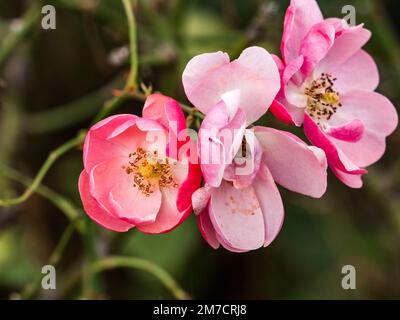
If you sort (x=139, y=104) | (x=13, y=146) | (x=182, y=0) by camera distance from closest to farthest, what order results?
(x=182, y=0)
(x=13, y=146)
(x=139, y=104)

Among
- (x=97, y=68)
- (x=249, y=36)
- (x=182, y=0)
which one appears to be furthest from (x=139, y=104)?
(x=249, y=36)

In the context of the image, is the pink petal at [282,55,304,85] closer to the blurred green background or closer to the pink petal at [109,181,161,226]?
the pink petal at [109,181,161,226]

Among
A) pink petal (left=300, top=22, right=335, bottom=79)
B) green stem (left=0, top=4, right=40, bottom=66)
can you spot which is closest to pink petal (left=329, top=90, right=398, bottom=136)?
pink petal (left=300, top=22, right=335, bottom=79)

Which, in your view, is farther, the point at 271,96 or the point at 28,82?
the point at 28,82

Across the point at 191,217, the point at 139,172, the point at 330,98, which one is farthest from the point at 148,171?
the point at 191,217

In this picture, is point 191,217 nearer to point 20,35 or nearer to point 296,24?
point 20,35

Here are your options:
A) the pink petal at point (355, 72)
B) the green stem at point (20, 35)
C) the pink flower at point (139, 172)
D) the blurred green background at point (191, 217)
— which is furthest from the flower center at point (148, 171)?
the blurred green background at point (191, 217)

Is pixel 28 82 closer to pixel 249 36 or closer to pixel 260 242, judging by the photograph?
pixel 249 36
